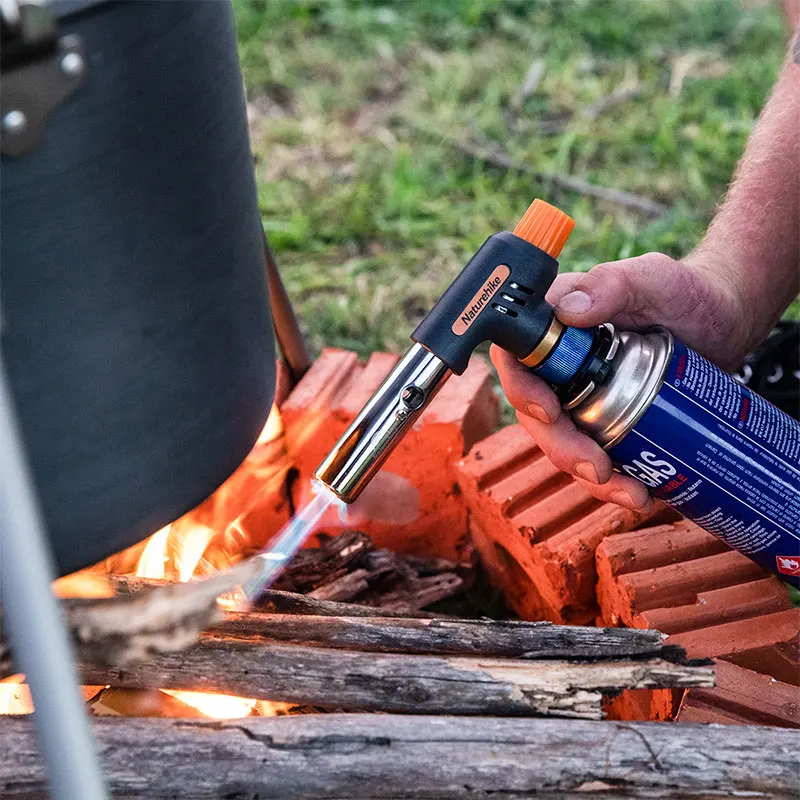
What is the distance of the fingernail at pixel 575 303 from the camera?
4.16ft

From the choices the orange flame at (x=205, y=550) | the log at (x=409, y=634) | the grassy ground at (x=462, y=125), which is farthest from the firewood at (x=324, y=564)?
the grassy ground at (x=462, y=125)

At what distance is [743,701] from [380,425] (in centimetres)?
60

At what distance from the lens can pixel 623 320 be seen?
4.75 feet

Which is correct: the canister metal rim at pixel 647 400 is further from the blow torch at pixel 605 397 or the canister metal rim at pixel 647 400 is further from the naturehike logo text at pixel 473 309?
the naturehike logo text at pixel 473 309

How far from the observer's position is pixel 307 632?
4.03ft

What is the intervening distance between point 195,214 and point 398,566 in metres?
0.91

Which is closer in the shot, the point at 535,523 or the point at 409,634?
the point at 409,634

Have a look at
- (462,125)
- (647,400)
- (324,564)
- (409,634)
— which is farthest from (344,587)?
(462,125)

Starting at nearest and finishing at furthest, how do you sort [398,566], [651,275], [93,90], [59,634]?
[59,634] → [93,90] → [651,275] → [398,566]

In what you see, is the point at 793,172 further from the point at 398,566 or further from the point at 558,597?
the point at 398,566

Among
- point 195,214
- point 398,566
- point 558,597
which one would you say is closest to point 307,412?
point 398,566

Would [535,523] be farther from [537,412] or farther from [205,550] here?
[205,550]

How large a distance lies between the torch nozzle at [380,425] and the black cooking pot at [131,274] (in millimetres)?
135

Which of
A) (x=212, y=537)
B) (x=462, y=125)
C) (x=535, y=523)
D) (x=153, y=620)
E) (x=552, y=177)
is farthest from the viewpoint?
(x=462, y=125)
